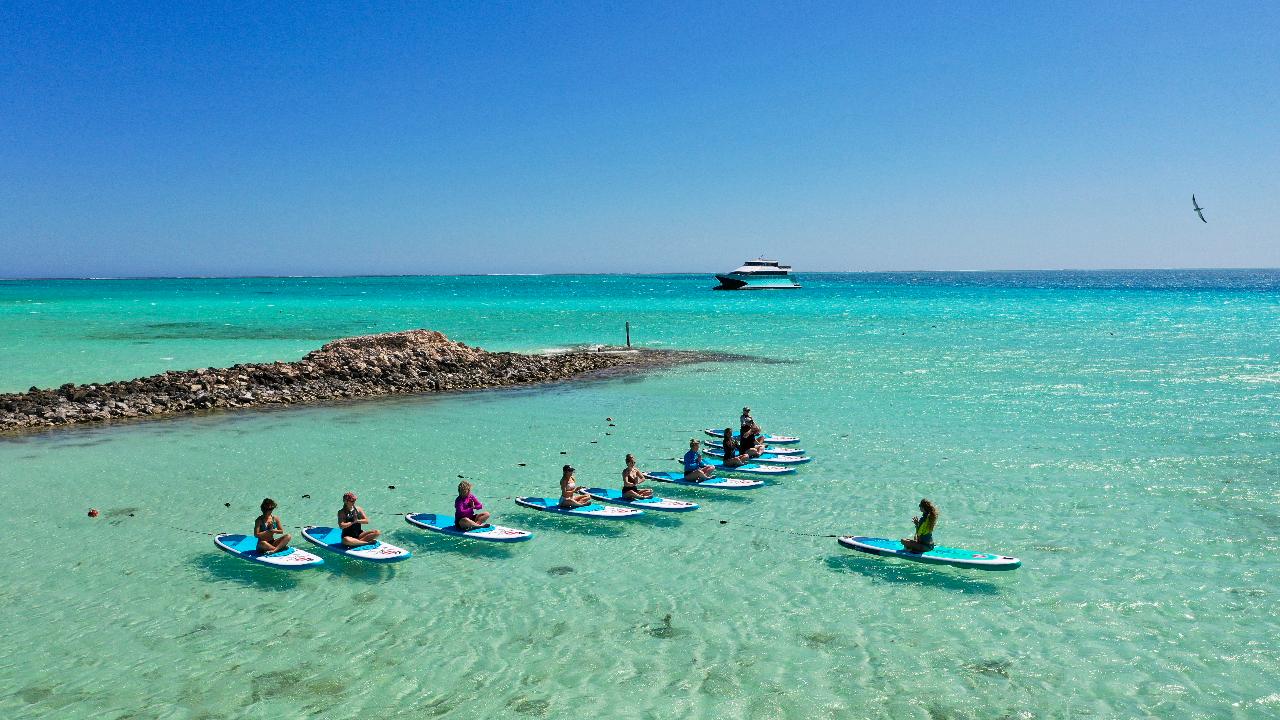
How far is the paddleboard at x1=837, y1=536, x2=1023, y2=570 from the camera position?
13.2m

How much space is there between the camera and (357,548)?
14266 mm

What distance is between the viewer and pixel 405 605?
12539mm

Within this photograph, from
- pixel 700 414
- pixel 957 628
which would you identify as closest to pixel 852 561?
pixel 957 628

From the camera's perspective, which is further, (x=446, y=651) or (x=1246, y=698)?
(x=446, y=651)

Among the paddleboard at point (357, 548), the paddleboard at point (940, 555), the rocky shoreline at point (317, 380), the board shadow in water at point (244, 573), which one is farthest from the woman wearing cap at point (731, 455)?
the rocky shoreline at point (317, 380)

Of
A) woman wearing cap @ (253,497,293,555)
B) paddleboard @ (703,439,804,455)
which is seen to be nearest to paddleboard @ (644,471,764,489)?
paddleboard @ (703,439,804,455)

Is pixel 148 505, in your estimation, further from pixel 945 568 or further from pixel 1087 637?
pixel 1087 637

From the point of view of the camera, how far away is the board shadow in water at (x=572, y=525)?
630 inches

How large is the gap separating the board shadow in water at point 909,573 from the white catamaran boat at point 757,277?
133071mm

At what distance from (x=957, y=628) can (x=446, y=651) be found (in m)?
7.49

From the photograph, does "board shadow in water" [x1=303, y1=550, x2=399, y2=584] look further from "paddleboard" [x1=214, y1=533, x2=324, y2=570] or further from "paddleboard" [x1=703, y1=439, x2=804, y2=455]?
"paddleboard" [x1=703, y1=439, x2=804, y2=455]

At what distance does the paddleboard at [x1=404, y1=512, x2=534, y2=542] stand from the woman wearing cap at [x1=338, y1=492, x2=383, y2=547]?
49.9 inches

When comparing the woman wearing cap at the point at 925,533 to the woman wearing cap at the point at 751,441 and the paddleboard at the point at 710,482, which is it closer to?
the paddleboard at the point at 710,482

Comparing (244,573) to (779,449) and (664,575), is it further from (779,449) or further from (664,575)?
(779,449)
